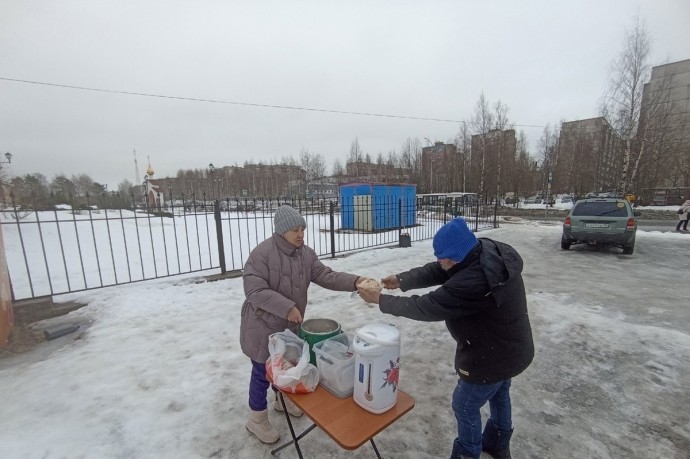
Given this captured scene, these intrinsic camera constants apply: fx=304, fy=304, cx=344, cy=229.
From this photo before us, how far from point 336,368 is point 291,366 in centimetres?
31

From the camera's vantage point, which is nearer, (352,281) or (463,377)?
(463,377)

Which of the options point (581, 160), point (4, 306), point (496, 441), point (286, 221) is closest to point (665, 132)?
point (581, 160)

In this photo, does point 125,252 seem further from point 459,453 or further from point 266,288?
point 459,453

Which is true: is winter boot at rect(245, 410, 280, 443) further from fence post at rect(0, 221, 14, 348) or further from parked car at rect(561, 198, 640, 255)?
parked car at rect(561, 198, 640, 255)

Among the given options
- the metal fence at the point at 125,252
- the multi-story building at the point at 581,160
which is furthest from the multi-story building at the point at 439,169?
the metal fence at the point at 125,252

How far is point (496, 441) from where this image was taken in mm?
2148

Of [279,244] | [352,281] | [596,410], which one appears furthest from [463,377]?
[596,410]

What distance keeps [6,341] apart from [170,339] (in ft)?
6.25

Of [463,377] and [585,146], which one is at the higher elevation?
[585,146]

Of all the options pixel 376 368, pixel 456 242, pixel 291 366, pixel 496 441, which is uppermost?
pixel 456 242

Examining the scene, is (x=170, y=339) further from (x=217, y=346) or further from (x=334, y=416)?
(x=334, y=416)

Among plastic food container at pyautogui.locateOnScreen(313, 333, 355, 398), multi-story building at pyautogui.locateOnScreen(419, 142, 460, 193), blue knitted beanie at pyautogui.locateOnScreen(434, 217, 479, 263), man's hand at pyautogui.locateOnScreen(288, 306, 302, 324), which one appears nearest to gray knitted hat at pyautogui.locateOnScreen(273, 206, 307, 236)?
man's hand at pyautogui.locateOnScreen(288, 306, 302, 324)

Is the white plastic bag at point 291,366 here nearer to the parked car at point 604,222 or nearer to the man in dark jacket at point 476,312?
the man in dark jacket at point 476,312

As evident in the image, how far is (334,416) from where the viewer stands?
1.64 metres
